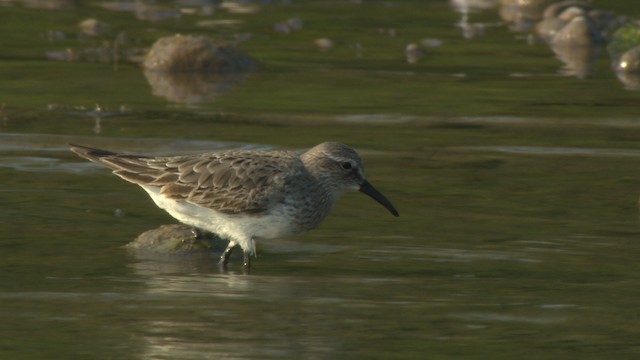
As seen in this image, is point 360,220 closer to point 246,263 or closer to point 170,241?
point 246,263

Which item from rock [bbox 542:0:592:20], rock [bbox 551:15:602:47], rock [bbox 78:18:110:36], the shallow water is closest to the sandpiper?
the shallow water

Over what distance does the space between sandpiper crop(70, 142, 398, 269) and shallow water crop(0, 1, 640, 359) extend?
1.05ft

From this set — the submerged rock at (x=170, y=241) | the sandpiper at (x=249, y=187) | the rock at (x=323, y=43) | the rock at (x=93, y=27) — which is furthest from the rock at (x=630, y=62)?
the submerged rock at (x=170, y=241)

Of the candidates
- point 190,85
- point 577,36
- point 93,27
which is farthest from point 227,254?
point 577,36

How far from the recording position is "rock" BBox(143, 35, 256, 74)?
2380 centimetres

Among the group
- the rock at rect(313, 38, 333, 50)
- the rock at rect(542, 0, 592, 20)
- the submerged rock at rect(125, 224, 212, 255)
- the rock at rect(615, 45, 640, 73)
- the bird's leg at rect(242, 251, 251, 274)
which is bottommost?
the bird's leg at rect(242, 251, 251, 274)

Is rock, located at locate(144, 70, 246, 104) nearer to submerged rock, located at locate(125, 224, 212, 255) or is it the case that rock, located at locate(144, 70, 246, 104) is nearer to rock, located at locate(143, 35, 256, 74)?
rock, located at locate(143, 35, 256, 74)

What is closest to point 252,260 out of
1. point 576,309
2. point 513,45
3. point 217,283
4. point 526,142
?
point 217,283

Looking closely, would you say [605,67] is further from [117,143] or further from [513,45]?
[117,143]

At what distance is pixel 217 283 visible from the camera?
12312mm

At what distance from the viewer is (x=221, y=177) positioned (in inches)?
525

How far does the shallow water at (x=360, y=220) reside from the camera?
10.6m

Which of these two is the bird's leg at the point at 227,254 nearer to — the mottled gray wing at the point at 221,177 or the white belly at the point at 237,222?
the white belly at the point at 237,222

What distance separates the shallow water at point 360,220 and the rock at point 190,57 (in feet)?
2.06
